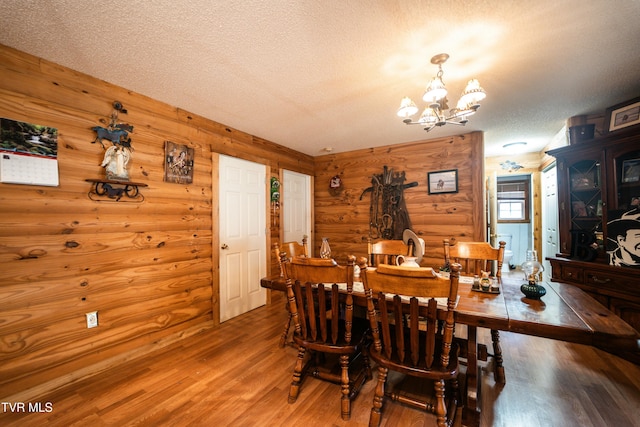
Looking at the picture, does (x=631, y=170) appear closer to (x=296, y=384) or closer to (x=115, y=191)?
(x=296, y=384)

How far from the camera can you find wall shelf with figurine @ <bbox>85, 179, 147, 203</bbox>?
208 centimetres

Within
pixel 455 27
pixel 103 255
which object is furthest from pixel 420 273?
pixel 103 255

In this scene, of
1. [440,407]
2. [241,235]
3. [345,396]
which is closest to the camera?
[440,407]

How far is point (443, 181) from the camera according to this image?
3.67 metres

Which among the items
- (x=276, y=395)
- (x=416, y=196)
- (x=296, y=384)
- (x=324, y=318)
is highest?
(x=416, y=196)

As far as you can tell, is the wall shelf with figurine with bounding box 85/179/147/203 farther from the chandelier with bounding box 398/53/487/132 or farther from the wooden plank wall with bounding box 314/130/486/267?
the wooden plank wall with bounding box 314/130/486/267

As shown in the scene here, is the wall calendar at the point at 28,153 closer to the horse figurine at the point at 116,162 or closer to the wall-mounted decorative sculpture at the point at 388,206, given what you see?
the horse figurine at the point at 116,162

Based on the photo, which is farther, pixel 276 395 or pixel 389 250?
pixel 389 250

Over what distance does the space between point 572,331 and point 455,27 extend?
5.65ft

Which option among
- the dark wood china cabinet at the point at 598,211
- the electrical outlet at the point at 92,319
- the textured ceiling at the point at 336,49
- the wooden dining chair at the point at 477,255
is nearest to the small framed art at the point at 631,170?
the dark wood china cabinet at the point at 598,211

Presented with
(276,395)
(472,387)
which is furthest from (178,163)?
(472,387)

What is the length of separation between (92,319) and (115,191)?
3.45 feet

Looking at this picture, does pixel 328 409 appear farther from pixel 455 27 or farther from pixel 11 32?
pixel 11 32

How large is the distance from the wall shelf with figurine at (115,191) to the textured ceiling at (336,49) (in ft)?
2.80
